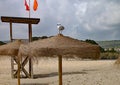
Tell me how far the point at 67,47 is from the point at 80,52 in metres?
0.36

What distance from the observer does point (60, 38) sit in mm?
9805

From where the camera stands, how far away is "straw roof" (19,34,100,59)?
30.1 feet

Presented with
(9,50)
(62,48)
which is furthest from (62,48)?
(9,50)

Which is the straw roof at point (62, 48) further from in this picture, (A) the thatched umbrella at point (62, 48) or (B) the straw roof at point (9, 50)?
(B) the straw roof at point (9, 50)

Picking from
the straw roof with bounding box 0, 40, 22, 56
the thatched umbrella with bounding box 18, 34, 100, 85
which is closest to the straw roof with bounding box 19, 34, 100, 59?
the thatched umbrella with bounding box 18, 34, 100, 85

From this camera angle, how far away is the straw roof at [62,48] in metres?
9.18

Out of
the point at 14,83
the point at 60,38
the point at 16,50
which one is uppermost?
the point at 60,38

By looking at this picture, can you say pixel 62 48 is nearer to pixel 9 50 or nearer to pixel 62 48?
pixel 62 48

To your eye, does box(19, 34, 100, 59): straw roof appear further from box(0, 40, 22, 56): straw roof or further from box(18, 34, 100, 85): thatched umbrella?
box(0, 40, 22, 56): straw roof

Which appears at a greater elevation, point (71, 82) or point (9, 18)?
point (9, 18)

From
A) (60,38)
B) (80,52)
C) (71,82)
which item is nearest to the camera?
(80,52)

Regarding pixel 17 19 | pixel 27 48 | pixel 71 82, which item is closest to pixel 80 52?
pixel 27 48

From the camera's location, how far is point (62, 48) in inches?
365

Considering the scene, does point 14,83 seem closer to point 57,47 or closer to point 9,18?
point 9,18
